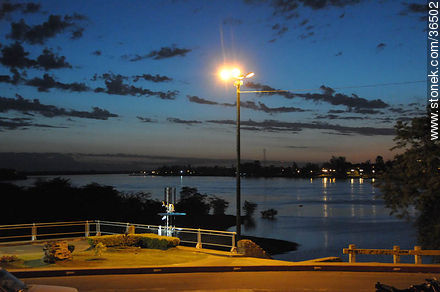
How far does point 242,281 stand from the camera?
13938 millimetres

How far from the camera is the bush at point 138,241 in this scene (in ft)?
69.4

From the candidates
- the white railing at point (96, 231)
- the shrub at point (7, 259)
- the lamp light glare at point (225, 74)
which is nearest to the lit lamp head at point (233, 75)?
the lamp light glare at point (225, 74)

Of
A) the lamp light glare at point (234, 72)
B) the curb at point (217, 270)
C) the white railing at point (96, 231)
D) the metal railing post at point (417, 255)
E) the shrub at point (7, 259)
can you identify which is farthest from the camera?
the white railing at point (96, 231)

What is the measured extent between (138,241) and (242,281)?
30.5 ft

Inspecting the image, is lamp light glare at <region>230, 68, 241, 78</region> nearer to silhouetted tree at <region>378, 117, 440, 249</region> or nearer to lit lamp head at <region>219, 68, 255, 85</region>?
lit lamp head at <region>219, 68, 255, 85</region>

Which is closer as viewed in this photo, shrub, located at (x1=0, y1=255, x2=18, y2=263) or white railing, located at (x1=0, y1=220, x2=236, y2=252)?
shrub, located at (x1=0, y1=255, x2=18, y2=263)

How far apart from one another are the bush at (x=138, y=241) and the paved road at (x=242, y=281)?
223 inches

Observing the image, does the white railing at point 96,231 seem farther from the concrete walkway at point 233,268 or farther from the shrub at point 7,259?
the shrub at point 7,259

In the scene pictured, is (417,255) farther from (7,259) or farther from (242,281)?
(7,259)

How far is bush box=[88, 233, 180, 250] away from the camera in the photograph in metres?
21.1

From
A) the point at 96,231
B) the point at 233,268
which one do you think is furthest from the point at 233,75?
the point at 96,231

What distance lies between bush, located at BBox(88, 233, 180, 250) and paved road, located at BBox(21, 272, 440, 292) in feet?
18.6

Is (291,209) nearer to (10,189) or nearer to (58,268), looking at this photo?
(10,189)

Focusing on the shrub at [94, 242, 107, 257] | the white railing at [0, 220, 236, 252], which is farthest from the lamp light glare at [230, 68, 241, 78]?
the shrub at [94, 242, 107, 257]
